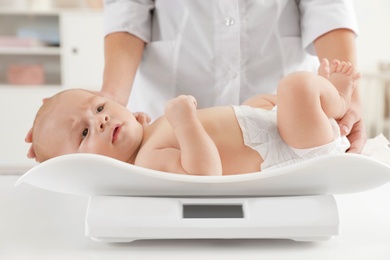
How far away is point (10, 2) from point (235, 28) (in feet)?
10.00

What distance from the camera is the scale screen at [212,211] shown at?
2.40 ft

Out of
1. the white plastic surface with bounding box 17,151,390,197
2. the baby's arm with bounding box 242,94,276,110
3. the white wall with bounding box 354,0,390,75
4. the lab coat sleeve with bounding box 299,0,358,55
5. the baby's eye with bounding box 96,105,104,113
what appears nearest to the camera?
the white plastic surface with bounding box 17,151,390,197

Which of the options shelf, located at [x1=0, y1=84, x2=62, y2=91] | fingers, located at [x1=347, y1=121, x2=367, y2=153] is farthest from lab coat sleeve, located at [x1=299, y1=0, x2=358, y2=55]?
shelf, located at [x1=0, y1=84, x2=62, y2=91]

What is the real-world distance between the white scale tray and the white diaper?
10.1 inches

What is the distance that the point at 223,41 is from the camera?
146cm

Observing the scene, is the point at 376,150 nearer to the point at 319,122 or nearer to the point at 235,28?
the point at 319,122

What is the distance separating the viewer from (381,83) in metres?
4.63

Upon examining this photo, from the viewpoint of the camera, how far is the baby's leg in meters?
0.97

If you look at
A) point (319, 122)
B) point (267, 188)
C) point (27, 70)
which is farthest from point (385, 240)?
point (27, 70)

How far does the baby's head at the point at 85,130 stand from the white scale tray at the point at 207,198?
0.32 metres

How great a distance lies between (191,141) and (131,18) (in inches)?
26.7

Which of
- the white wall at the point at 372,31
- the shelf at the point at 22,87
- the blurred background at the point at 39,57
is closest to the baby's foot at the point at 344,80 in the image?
the blurred background at the point at 39,57

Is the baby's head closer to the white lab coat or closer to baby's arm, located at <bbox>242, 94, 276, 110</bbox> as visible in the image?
baby's arm, located at <bbox>242, 94, 276, 110</bbox>

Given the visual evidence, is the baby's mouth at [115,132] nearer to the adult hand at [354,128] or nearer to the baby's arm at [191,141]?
the baby's arm at [191,141]
